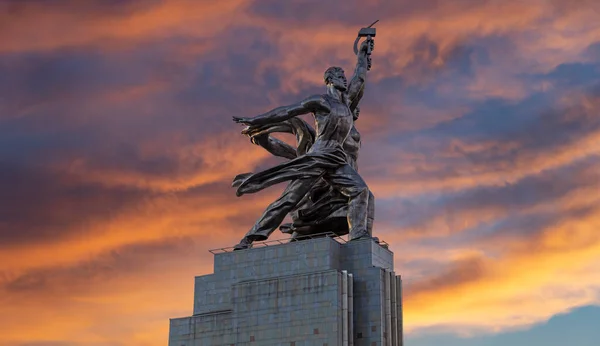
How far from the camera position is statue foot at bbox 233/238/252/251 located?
50.7m

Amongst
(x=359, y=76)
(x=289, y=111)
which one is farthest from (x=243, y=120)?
(x=359, y=76)

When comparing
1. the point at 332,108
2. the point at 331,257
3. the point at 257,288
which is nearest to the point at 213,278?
the point at 257,288

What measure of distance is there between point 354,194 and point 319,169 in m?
1.98

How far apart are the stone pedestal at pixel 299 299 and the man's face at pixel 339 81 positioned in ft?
25.6

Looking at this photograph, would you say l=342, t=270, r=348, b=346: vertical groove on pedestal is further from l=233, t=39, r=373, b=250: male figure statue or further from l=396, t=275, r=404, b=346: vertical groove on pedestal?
l=233, t=39, r=373, b=250: male figure statue

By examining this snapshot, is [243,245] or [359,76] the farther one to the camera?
[359,76]

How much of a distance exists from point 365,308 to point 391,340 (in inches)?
70.7

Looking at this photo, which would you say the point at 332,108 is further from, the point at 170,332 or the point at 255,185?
the point at 170,332

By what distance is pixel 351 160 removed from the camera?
2114 inches

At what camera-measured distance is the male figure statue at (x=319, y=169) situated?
5078 cm

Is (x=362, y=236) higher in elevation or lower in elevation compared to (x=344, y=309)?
higher

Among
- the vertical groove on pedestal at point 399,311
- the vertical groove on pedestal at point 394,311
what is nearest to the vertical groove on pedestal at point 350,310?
the vertical groove on pedestal at point 394,311

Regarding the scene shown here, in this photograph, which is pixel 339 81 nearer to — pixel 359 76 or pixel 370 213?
pixel 359 76

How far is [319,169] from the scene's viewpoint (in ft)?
167
